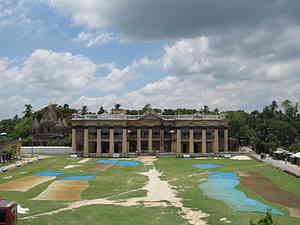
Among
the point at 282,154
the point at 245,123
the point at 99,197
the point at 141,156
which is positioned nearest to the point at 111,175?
the point at 99,197

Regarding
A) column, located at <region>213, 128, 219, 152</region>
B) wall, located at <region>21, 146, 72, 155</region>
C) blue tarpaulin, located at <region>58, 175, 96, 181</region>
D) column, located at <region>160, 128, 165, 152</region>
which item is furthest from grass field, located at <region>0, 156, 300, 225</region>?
wall, located at <region>21, 146, 72, 155</region>

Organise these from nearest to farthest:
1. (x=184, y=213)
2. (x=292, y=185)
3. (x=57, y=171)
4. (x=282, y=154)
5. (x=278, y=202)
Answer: (x=184, y=213), (x=278, y=202), (x=292, y=185), (x=57, y=171), (x=282, y=154)

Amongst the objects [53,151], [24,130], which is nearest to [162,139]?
[53,151]

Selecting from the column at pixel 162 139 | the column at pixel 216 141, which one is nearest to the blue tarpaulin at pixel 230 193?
the column at pixel 216 141

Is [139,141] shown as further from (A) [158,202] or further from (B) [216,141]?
(A) [158,202]

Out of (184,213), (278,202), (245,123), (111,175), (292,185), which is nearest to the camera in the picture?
(184,213)

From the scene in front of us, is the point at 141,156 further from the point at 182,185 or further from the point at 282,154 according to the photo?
the point at 182,185
